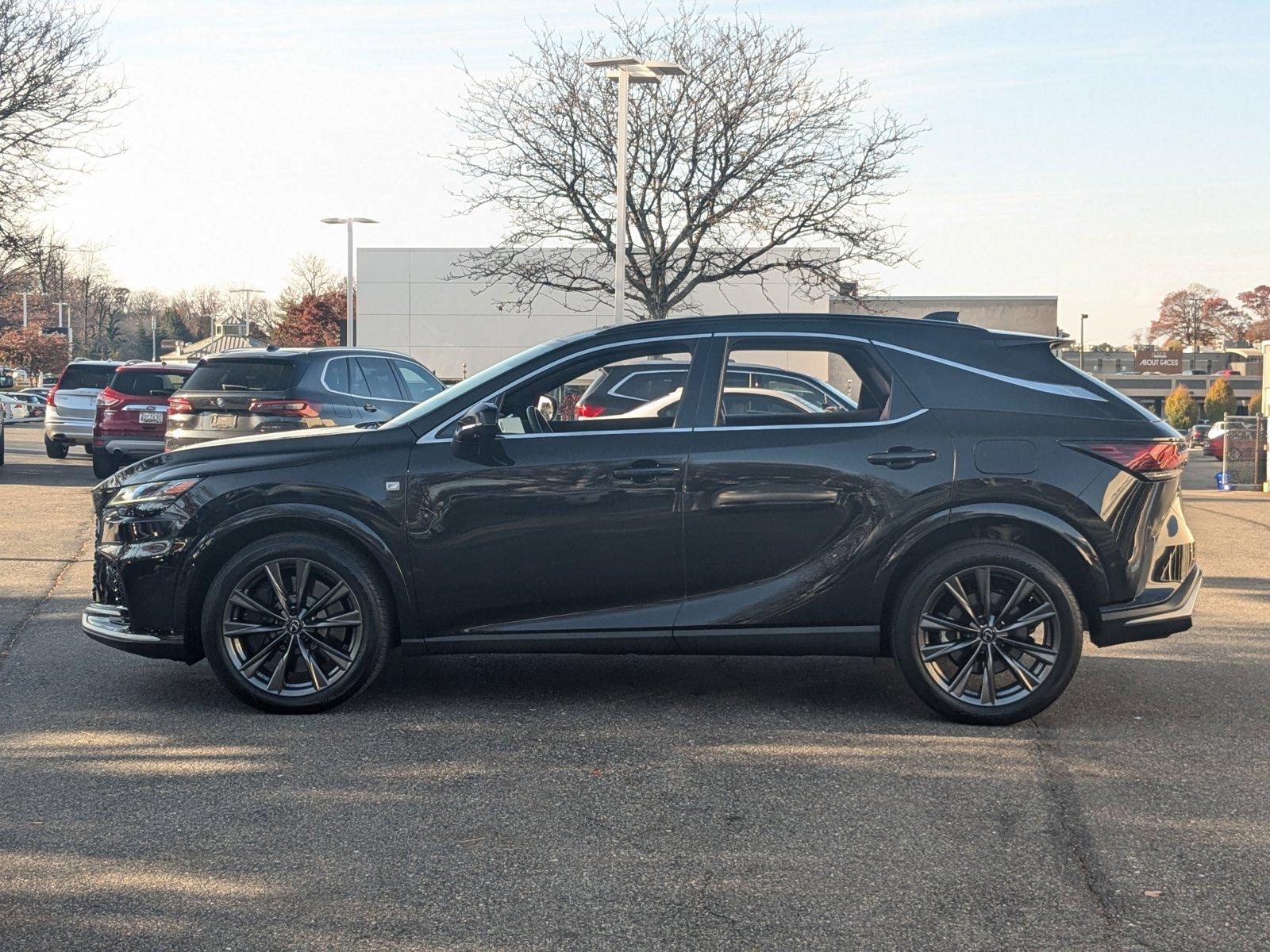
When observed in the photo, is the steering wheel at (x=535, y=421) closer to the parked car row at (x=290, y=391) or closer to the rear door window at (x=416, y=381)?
the parked car row at (x=290, y=391)

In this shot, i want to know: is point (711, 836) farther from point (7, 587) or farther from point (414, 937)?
point (7, 587)

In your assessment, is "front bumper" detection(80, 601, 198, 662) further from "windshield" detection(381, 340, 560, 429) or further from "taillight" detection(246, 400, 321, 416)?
"taillight" detection(246, 400, 321, 416)

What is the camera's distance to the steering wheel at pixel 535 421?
6.27 m

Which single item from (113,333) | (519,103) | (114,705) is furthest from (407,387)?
(113,333)

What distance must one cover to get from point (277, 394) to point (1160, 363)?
114 meters

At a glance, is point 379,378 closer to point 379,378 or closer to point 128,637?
point 379,378

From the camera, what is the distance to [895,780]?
505 centimetres

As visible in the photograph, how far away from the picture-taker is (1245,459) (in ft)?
99.9

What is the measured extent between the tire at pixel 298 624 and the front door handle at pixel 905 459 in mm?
2136

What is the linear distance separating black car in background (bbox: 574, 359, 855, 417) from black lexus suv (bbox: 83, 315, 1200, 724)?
28 centimetres

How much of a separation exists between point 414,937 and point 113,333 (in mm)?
127089

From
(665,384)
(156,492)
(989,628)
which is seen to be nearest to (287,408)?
(156,492)

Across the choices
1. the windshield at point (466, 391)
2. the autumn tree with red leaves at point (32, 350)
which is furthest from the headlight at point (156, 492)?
the autumn tree with red leaves at point (32, 350)

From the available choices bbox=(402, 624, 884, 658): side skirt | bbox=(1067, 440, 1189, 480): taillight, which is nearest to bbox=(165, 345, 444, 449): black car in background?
bbox=(402, 624, 884, 658): side skirt
